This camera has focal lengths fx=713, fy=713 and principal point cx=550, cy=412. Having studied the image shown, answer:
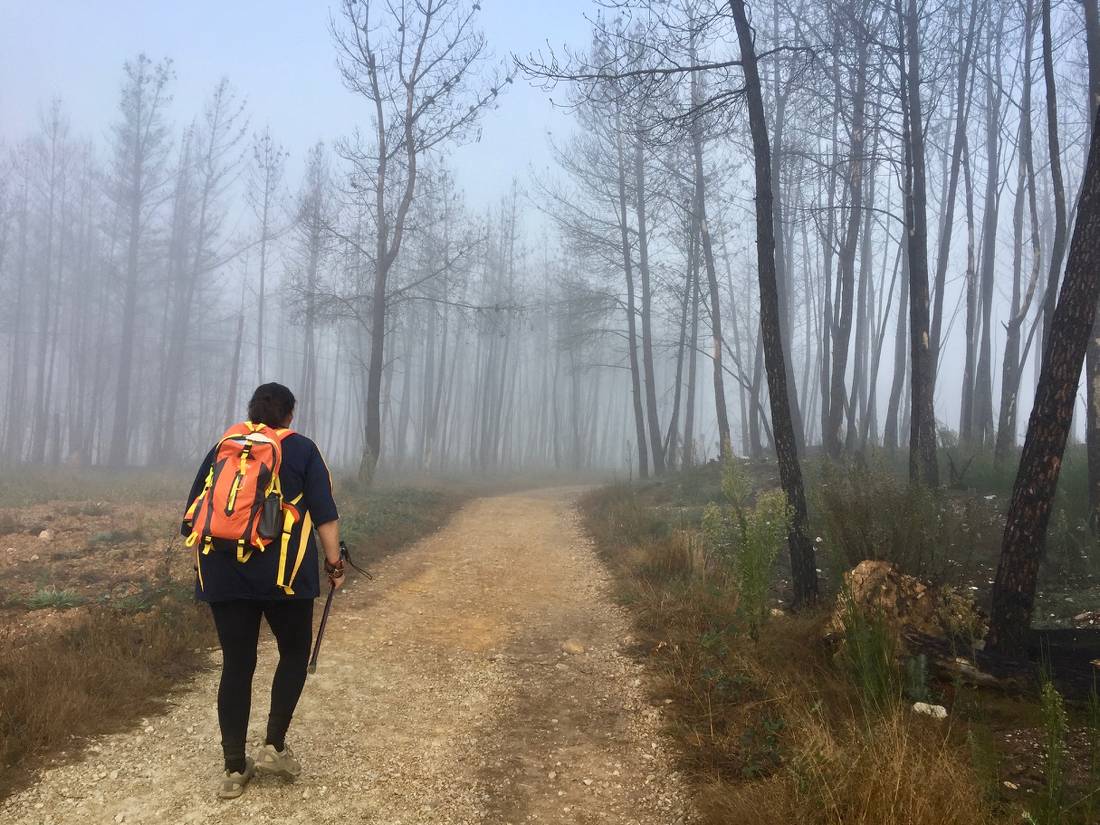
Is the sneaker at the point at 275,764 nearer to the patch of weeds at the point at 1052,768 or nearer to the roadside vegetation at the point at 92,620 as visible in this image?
the roadside vegetation at the point at 92,620

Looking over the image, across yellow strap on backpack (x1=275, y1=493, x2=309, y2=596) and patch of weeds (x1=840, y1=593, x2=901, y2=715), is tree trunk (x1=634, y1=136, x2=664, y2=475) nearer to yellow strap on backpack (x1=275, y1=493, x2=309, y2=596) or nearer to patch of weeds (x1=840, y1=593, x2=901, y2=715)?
→ patch of weeds (x1=840, y1=593, x2=901, y2=715)

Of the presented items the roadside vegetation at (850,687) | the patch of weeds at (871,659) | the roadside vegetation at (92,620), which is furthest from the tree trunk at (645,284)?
the patch of weeds at (871,659)

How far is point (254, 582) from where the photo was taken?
3.31 m

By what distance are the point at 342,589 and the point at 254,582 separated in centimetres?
431

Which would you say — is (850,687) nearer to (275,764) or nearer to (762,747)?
(762,747)

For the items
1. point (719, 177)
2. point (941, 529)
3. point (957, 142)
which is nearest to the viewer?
point (941, 529)

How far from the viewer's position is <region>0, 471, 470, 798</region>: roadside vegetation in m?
3.84

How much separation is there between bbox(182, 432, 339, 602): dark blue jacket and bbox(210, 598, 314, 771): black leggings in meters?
0.07

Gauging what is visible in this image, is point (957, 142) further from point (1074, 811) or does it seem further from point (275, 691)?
point (275, 691)

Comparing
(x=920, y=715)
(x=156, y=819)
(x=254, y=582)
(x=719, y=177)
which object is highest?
(x=719, y=177)

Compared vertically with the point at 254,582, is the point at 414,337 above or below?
above

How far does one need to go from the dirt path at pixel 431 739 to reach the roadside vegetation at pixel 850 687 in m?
0.37

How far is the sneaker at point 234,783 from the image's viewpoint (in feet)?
10.9

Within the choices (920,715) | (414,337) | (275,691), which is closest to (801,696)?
(920,715)
